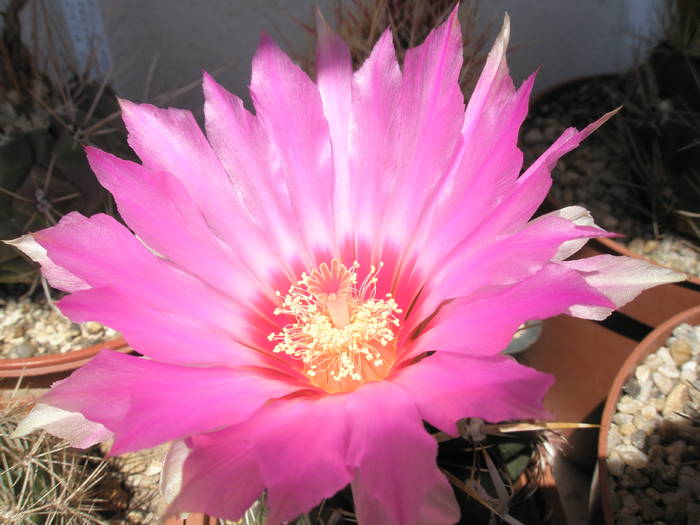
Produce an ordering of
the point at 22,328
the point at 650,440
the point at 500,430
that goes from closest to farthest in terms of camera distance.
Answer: the point at 500,430 < the point at 650,440 < the point at 22,328

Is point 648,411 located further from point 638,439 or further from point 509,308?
point 509,308

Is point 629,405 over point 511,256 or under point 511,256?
under

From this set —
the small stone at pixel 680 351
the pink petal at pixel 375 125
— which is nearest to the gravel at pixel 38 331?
the pink petal at pixel 375 125

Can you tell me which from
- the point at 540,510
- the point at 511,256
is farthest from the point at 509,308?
the point at 540,510

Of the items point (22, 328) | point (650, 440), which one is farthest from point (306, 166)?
point (22, 328)

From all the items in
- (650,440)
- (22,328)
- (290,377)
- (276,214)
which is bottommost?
(22,328)

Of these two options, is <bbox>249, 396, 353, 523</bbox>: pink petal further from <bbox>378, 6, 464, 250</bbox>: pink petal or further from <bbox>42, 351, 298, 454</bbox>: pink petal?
<bbox>378, 6, 464, 250</bbox>: pink petal

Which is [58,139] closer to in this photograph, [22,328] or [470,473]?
[22,328]

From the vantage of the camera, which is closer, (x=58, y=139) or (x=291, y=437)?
(x=291, y=437)
